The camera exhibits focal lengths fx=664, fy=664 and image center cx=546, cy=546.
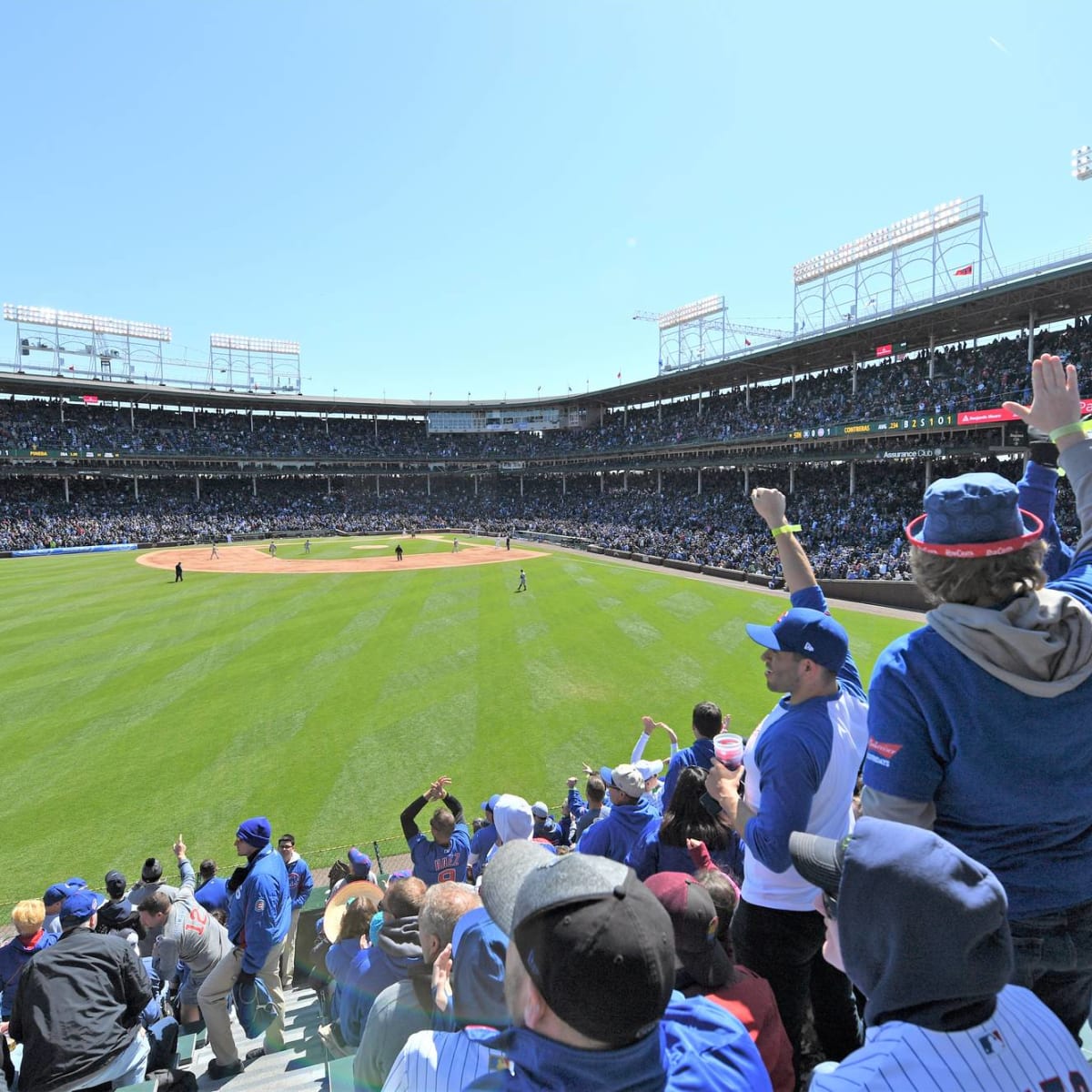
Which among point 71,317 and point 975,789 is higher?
point 71,317

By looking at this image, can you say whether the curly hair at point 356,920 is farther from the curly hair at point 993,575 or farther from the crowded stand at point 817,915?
the curly hair at point 993,575

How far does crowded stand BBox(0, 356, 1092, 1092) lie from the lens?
4.93 ft

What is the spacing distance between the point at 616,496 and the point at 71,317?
59.9 metres

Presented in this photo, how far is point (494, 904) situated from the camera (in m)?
2.19

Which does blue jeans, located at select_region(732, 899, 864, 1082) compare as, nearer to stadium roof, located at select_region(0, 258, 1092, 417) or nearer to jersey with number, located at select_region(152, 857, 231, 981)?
jersey with number, located at select_region(152, 857, 231, 981)

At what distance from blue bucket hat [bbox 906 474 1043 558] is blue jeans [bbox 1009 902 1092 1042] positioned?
122 centimetres

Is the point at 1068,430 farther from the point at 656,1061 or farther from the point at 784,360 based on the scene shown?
the point at 784,360

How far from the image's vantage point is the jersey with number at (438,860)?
641 cm

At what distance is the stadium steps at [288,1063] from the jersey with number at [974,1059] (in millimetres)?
4618

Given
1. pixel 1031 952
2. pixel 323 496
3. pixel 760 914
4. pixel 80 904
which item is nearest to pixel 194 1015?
pixel 80 904

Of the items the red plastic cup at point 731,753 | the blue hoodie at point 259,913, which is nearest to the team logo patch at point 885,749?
the red plastic cup at point 731,753

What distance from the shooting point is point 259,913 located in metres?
5.84

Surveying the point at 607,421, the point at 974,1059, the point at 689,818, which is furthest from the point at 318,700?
the point at 607,421

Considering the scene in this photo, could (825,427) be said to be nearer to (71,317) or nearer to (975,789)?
(975,789)
